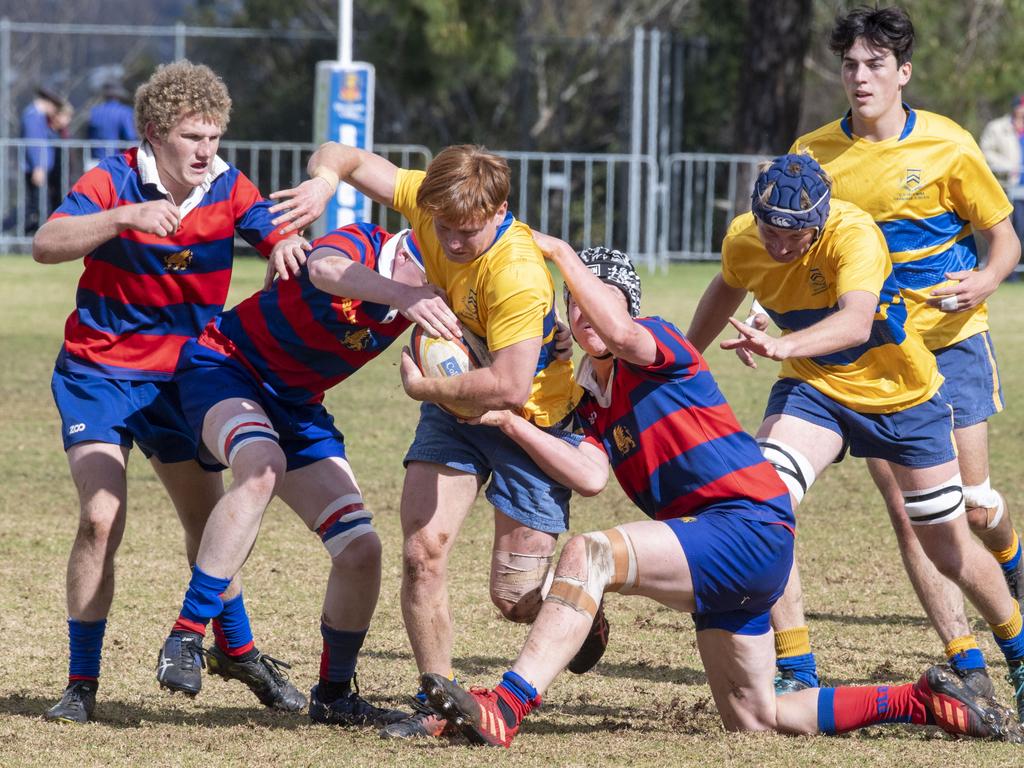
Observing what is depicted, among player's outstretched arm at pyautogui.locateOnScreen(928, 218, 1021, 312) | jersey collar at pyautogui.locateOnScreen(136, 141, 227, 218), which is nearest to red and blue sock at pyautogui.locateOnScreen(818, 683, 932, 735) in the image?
player's outstretched arm at pyautogui.locateOnScreen(928, 218, 1021, 312)

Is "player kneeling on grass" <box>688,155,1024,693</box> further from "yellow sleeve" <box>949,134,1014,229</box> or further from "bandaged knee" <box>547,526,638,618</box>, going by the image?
"bandaged knee" <box>547,526,638,618</box>

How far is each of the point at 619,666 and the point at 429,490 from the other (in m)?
1.31

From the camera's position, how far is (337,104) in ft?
60.5

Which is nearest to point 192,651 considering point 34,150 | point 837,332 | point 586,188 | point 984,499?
point 837,332

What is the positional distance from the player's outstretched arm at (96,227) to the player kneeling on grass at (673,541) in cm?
113

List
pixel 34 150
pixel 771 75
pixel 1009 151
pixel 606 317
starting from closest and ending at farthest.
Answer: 1. pixel 606 317
2. pixel 1009 151
3. pixel 34 150
4. pixel 771 75

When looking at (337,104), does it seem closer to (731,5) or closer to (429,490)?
(731,5)

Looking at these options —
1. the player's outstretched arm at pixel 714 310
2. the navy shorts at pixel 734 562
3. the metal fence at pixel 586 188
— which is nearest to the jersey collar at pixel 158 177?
the player's outstretched arm at pixel 714 310

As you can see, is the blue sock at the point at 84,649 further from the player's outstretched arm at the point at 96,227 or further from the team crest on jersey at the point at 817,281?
the team crest on jersey at the point at 817,281

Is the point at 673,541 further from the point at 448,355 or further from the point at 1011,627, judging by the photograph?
the point at 1011,627

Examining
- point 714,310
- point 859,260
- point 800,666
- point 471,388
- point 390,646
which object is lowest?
point 390,646

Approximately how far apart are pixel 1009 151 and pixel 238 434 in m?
17.8

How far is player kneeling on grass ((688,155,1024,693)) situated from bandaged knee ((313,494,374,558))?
52.7 inches

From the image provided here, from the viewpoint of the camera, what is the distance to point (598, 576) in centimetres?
447
